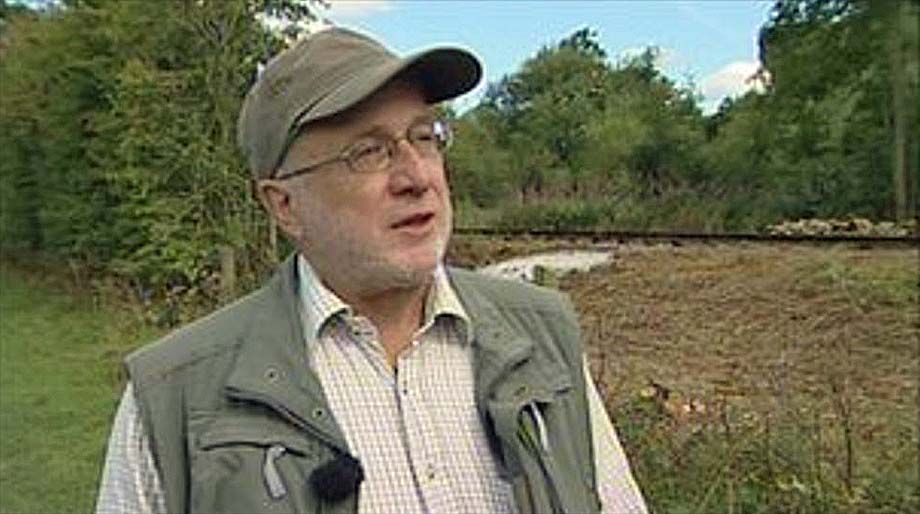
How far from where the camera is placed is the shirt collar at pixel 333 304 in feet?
6.72

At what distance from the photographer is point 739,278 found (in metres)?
14.4

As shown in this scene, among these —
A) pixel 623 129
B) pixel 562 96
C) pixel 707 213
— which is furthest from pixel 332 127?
pixel 562 96

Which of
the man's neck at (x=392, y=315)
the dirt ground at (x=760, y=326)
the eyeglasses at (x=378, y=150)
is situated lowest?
the dirt ground at (x=760, y=326)

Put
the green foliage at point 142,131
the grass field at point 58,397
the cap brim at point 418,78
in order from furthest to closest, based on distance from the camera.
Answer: the green foliage at point 142,131 < the grass field at point 58,397 < the cap brim at point 418,78

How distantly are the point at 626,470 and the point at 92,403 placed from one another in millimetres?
7869

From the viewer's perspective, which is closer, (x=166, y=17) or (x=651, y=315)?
(x=166, y=17)

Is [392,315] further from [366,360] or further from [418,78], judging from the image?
[418,78]

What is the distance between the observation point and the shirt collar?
205cm

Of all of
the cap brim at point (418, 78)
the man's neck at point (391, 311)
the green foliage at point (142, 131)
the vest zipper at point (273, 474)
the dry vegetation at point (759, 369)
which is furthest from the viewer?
the green foliage at point (142, 131)

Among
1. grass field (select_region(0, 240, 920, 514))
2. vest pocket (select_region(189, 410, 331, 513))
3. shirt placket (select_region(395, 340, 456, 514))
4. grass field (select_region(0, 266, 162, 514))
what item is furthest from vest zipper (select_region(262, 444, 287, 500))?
grass field (select_region(0, 266, 162, 514))

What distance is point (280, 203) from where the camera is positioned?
84.7 inches

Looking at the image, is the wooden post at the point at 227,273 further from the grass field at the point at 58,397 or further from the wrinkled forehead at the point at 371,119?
the wrinkled forehead at the point at 371,119

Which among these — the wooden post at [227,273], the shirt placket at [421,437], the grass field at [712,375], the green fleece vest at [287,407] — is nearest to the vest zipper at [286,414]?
the green fleece vest at [287,407]

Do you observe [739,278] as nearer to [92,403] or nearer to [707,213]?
[92,403]
